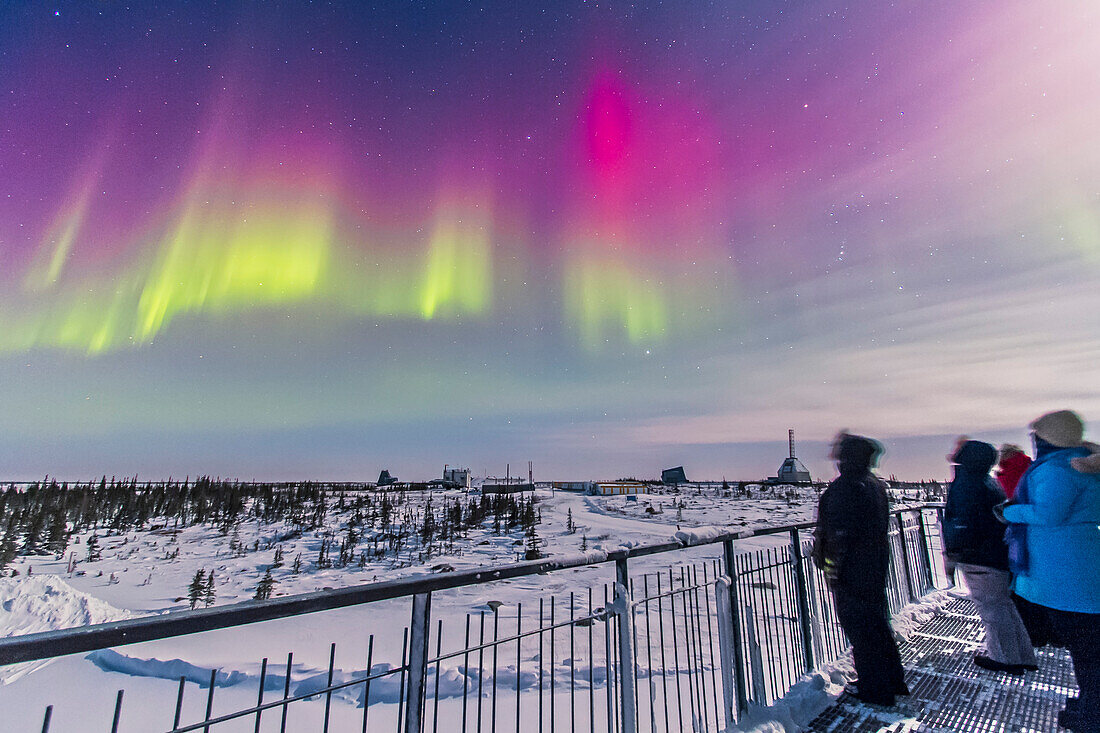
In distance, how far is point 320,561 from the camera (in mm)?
14320

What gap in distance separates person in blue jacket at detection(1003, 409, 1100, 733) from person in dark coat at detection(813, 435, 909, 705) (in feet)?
2.86

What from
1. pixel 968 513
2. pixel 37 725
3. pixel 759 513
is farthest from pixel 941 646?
pixel 759 513

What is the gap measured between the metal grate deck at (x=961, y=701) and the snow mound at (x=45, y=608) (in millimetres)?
11068

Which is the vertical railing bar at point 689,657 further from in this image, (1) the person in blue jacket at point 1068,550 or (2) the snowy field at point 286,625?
(1) the person in blue jacket at point 1068,550

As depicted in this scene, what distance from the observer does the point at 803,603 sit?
4.82 metres

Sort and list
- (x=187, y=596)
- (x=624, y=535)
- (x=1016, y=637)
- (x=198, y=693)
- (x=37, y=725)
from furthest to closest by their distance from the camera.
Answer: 1. (x=624, y=535)
2. (x=187, y=596)
3. (x=198, y=693)
4. (x=37, y=725)
5. (x=1016, y=637)

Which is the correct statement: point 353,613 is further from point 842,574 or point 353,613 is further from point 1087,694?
point 1087,694

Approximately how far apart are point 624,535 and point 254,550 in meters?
12.1

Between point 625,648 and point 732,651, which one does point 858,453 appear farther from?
point 625,648

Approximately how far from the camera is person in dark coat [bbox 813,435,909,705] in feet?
13.2

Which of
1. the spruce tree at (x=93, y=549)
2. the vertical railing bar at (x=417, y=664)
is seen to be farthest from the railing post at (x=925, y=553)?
the spruce tree at (x=93, y=549)

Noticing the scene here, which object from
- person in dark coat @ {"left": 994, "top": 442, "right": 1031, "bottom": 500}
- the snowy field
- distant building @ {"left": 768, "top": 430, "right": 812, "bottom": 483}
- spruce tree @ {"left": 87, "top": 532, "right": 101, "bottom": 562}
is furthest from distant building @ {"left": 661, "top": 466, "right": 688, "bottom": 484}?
person in dark coat @ {"left": 994, "top": 442, "right": 1031, "bottom": 500}

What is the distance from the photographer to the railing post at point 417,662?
227 cm

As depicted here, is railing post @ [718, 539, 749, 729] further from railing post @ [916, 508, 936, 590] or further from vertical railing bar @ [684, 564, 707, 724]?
railing post @ [916, 508, 936, 590]
